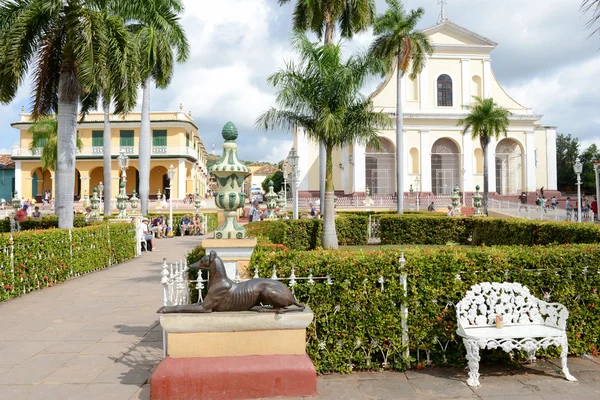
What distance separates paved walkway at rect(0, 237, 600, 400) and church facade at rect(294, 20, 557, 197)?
31.9 metres

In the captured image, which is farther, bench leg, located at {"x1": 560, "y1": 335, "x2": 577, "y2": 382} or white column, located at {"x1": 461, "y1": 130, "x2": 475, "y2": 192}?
white column, located at {"x1": 461, "y1": 130, "x2": 475, "y2": 192}

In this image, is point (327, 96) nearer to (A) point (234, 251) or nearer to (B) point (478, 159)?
(A) point (234, 251)

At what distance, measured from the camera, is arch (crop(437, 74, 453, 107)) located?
131 ft

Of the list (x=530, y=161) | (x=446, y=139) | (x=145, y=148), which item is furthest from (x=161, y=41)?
(x=530, y=161)

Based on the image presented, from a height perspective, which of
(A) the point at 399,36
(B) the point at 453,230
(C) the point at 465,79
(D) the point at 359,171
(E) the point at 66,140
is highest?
(C) the point at 465,79

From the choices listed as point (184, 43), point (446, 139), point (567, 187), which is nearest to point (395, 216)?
point (184, 43)

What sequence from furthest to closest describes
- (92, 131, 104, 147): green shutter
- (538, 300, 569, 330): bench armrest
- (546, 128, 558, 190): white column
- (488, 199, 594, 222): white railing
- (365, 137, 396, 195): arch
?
1. (92, 131, 104, 147): green shutter
2. (546, 128, 558, 190): white column
3. (365, 137, 396, 195): arch
4. (488, 199, 594, 222): white railing
5. (538, 300, 569, 330): bench armrest

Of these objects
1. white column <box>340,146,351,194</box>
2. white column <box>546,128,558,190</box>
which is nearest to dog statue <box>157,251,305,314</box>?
white column <box>340,146,351,194</box>

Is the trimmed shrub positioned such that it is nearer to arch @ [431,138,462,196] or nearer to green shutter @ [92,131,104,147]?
arch @ [431,138,462,196]

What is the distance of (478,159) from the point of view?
131 ft

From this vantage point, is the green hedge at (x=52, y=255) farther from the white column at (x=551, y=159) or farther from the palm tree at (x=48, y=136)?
the white column at (x=551, y=159)

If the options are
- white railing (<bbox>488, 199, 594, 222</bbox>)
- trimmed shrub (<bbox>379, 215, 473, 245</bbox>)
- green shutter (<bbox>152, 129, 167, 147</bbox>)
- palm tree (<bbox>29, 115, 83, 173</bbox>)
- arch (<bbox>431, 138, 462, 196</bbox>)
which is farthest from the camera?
green shutter (<bbox>152, 129, 167, 147</bbox>)

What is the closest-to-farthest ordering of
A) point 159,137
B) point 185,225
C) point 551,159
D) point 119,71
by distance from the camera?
point 119,71, point 185,225, point 551,159, point 159,137

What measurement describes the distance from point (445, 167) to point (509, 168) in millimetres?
5818
